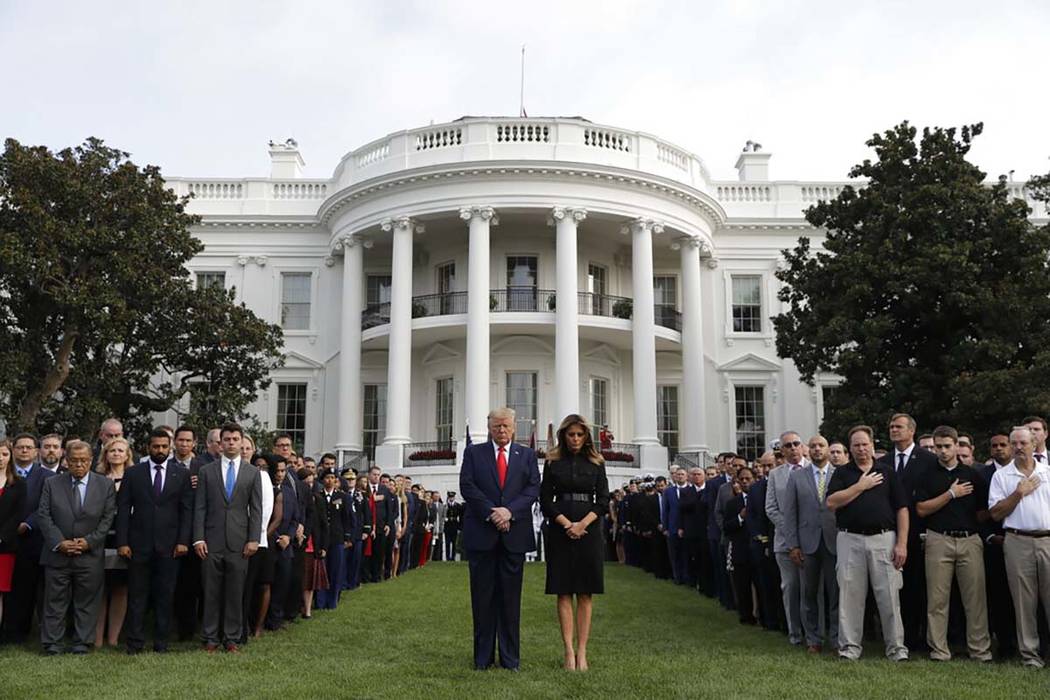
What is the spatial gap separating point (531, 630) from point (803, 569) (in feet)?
9.36

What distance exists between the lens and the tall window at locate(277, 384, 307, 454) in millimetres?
31469

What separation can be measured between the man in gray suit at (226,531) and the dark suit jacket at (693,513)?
728 centimetres

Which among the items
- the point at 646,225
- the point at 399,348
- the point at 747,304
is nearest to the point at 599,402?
the point at 646,225

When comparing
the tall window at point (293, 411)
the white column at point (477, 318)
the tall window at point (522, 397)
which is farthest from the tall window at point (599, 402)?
the tall window at point (293, 411)

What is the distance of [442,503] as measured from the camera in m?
24.6

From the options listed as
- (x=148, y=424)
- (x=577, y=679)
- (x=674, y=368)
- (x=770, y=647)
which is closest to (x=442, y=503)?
(x=148, y=424)

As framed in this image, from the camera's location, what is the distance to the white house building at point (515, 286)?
27.6 m

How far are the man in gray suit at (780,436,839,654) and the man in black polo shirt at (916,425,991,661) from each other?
84cm

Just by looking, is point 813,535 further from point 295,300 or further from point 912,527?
point 295,300

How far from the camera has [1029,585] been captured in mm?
7863

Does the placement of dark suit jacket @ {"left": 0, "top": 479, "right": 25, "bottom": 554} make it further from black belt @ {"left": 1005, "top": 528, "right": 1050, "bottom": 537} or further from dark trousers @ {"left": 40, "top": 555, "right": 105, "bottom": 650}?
black belt @ {"left": 1005, "top": 528, "right": 1050, "bottom": 537}

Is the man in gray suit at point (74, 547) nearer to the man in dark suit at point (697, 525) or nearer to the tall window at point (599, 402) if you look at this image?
the man in dark suit at point (697, 525)

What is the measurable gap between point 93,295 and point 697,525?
49.1 ft

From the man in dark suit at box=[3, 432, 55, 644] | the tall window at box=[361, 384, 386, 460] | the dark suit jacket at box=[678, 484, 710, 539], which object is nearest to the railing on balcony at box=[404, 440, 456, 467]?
the tall window at box=[361, 384, 386, 460]
